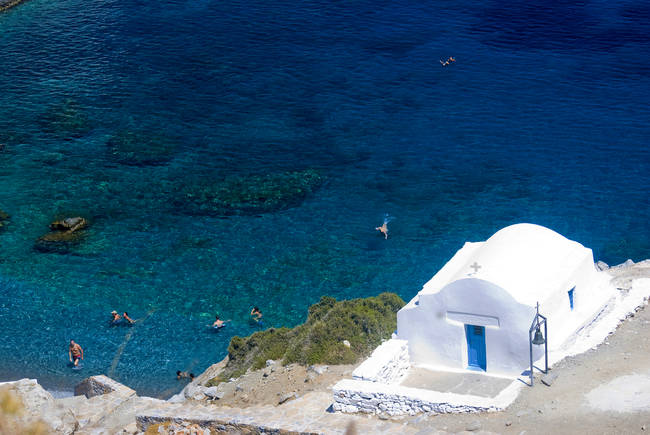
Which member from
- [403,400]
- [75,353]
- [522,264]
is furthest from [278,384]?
[75,353]

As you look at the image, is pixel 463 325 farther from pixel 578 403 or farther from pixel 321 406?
pixel 321 406

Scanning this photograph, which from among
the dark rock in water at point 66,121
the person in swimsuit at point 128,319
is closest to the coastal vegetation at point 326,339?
the person in swimsuit at point 128,319

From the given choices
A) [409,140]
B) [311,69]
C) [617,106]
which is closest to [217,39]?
[311,69]

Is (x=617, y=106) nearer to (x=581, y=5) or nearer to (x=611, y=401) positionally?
(x=581, y=5)

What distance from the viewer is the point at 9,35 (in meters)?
63.5

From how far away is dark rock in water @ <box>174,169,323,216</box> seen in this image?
41656mm

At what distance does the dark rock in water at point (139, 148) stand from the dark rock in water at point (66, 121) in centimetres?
278

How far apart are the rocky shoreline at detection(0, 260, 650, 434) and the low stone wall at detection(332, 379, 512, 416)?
8.5 inches

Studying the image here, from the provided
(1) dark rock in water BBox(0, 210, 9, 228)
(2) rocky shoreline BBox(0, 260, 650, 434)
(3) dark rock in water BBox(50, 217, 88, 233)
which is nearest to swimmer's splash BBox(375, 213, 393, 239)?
(2) rocky shoreline BBox(0, 260, 650, 434)

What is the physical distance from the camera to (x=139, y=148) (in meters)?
48.2

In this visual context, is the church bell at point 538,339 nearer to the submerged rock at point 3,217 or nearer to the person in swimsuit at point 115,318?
the person in swimsuit at point 115,318

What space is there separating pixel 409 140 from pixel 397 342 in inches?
1094

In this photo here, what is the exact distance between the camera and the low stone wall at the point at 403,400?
59.9 ft

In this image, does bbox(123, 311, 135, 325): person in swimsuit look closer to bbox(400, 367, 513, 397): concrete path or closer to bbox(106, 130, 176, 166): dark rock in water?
bbox(400, 367, 513, 397): concrete path
